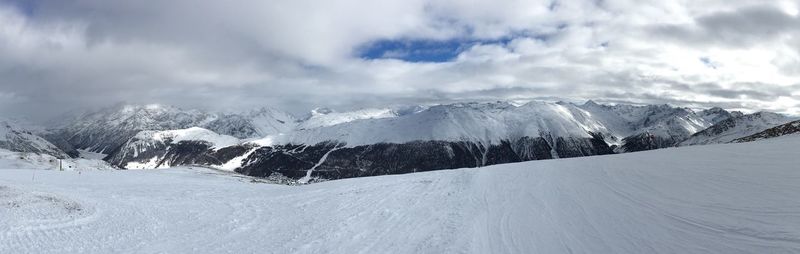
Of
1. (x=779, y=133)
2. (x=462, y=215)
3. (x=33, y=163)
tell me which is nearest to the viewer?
(x=462, y=215)

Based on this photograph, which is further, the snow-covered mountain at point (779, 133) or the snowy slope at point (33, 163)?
the snowy slope at point (33, 163)

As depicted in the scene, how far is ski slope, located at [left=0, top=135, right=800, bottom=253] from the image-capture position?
1677 centimetres

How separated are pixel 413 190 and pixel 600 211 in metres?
11.5

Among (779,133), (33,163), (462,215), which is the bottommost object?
(33,163)

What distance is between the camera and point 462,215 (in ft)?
72.7

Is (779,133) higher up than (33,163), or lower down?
higher up

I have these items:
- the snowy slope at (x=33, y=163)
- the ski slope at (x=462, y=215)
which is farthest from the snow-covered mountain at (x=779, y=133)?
the snowy slope at (x=33, y=163)

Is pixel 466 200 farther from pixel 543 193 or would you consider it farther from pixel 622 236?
pixel 622 236

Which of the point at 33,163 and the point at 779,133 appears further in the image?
the point at 33,163

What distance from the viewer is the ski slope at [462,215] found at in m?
16.8

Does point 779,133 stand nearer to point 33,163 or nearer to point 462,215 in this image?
point 462,215

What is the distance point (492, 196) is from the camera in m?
26.4

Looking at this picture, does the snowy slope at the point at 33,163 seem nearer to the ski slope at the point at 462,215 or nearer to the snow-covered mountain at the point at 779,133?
the ski slope at the point at 462,215

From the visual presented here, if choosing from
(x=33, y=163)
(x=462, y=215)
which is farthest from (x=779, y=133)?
(x=33, y=163)
